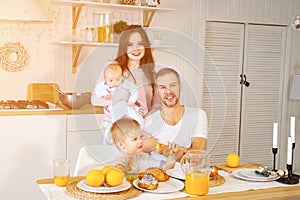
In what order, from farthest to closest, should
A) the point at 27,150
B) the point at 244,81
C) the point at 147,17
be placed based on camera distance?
1. the point at 244,81
2. the point at 147,17
3. the point at 27,150

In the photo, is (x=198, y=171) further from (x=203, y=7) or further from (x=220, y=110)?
(x=203, y=7)

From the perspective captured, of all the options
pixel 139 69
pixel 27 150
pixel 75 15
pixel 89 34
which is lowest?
pixel 27 150

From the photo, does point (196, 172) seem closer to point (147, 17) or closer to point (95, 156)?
point (95, 156)

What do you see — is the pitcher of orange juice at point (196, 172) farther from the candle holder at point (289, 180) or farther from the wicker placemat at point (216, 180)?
the candle holder at point (289, 180)

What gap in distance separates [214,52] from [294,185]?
2.43 m

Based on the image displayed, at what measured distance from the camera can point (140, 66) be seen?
5.64ft

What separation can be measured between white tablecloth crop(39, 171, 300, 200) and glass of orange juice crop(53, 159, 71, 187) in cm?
3

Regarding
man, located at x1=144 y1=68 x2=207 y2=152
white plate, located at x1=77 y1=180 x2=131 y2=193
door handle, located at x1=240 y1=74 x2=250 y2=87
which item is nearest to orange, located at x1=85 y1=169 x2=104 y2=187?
white plate, located at x1=77 y1=180 x2=131 y2=193

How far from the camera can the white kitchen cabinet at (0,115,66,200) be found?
113 inches

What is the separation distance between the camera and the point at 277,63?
4.48 metres

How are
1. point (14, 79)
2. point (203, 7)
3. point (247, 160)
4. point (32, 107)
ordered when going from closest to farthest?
point (32, 107) → point (14, 79) → point (203, 7) → point (247, 160)

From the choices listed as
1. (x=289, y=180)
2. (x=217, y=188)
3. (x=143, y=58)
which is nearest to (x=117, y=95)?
(x=143, y=58)

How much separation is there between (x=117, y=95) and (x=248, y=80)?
2.88 meters

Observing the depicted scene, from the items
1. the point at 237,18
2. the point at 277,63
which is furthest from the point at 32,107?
the point at 277,63
